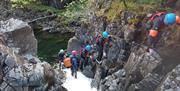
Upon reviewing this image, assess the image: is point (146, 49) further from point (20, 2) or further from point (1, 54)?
point (20, 2)

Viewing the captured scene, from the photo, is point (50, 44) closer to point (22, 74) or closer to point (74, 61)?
point (74, 61)

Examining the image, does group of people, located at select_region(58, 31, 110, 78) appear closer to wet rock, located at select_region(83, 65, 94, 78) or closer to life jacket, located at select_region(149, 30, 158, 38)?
wet rock, located at select_region(83, 65, 94, 78)

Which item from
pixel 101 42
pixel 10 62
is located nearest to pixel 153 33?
pixel 101 42

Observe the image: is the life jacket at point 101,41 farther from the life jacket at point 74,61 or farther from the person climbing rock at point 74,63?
the life jacket at point 74,61

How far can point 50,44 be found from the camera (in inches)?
1451

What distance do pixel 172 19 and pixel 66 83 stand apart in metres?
9.60

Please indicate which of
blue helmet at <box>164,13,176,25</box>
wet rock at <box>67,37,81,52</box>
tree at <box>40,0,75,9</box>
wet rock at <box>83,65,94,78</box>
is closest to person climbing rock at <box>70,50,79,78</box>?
wet rock at <box>83,65,94,78</box>

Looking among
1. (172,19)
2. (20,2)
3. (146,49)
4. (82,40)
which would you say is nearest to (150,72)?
(146,49)

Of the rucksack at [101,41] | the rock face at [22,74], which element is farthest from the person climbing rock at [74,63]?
the rock face at [22,74]

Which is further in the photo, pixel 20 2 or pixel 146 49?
pixel 20 2

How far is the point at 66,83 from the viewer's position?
2359cm

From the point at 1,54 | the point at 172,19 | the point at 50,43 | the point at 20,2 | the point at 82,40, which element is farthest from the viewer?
the point at 20,2

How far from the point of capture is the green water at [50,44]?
105 feet

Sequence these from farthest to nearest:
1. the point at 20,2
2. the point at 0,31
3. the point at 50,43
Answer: the point at 20,2 → the point at 50,43 → the point at 0,31
